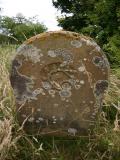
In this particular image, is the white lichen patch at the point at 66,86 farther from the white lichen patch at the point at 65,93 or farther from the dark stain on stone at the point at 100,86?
the dark stain on stone at the point at 100,86

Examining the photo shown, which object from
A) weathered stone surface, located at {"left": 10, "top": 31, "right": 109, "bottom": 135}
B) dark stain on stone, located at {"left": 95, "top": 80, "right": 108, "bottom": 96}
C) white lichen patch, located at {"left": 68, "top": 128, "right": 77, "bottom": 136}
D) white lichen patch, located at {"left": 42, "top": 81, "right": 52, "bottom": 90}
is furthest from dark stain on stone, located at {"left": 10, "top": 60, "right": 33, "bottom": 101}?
dark stain on stone, located at {"left": 95, "top": 80, "right": 108, "bottom": 96}

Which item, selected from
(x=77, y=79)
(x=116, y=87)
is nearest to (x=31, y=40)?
(x=77, y=79)

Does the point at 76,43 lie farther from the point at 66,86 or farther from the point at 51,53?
the point at 66,86

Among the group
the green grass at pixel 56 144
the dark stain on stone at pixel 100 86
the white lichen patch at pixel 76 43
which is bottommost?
the green grass at pixel 56 144

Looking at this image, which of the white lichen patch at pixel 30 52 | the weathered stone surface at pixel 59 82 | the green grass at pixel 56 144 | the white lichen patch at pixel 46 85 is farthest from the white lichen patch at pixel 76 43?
the green grass at pixel 56 144

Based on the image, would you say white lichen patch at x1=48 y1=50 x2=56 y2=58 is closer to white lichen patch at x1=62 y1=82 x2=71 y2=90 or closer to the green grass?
white lichen patch at x1=62 y1=82 x2=71 y2=90

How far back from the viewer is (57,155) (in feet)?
13.0

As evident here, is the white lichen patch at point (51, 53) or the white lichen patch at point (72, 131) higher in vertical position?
the white lichen patch at point (51, 53)

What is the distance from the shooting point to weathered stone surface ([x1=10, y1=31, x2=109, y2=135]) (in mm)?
4125

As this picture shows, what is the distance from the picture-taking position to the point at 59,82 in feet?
13.9

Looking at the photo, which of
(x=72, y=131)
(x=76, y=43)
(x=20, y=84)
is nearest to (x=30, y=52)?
(x=20, y=84)

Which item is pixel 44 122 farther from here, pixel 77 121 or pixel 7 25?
pixel 7 25

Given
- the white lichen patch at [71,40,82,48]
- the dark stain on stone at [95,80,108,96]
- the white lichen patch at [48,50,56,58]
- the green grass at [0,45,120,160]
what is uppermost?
the white lichen patch at [71,40,82,48]

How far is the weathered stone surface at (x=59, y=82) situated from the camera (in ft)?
13.5
